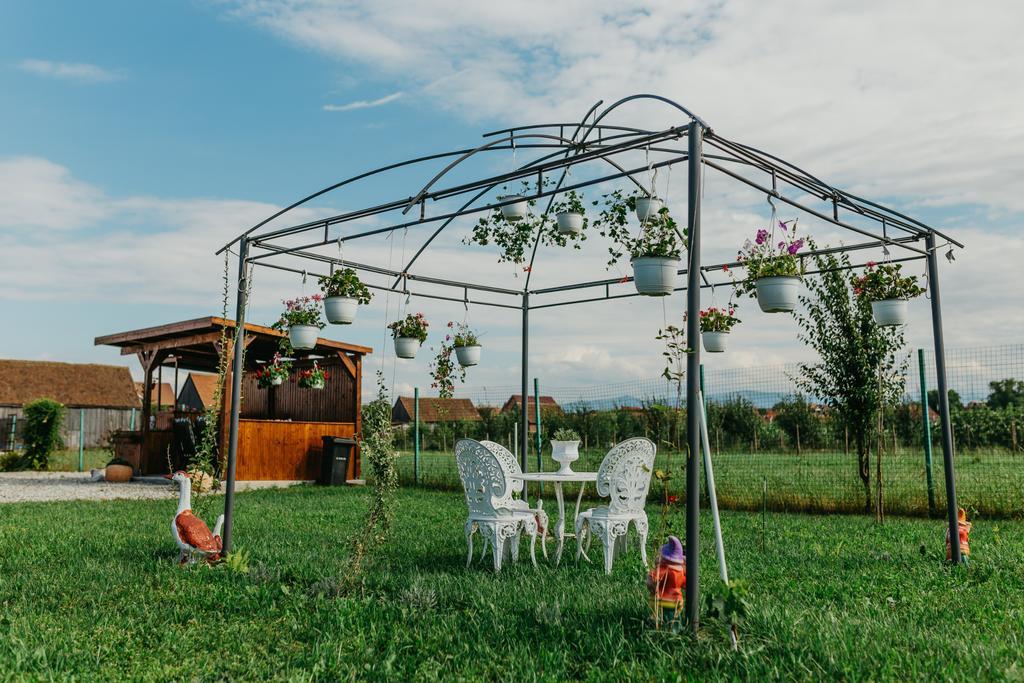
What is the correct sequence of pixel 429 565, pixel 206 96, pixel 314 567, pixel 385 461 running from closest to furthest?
pixel 385 461 < pixel 314 567 < pixel 429 565 < pixel 206 96

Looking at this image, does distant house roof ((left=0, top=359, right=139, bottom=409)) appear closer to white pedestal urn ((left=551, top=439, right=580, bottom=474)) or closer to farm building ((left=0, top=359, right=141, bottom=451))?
farm building ((left=0, top=359, right=141, bottom=451))

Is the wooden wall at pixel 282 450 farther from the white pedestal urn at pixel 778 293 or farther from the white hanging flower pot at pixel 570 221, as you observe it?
the white pedestal urn at pixel 778 293

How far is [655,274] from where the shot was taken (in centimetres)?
465

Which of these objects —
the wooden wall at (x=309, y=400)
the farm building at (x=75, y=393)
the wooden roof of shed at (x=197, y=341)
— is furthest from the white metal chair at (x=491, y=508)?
the farm building at (x=75, y=393)

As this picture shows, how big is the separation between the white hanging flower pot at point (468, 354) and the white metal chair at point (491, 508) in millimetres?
2662

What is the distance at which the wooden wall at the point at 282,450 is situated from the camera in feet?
45.7

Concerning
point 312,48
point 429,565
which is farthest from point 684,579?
point 312,48

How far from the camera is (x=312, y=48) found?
6633 mm

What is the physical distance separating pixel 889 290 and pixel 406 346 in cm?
483

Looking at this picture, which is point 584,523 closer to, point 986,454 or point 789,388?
point 789,388

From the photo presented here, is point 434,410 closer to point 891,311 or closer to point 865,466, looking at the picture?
point 865,466

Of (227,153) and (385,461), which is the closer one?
(385,461)

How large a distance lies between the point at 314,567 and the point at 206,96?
16.8ft

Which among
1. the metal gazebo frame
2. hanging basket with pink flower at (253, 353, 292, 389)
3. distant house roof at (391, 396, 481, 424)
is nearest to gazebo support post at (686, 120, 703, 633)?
the metal gazebo frame
